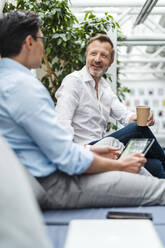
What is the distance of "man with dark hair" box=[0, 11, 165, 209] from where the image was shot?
1.21 meters

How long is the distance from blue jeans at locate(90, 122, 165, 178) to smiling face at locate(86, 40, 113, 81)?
1.90ft

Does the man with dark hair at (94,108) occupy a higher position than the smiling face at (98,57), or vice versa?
the smiling face at (98,57)

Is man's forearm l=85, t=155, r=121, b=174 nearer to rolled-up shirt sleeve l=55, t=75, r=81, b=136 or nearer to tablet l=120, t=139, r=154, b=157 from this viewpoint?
tablet l=120, t=139, r=154, b=157

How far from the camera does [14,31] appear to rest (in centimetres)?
137

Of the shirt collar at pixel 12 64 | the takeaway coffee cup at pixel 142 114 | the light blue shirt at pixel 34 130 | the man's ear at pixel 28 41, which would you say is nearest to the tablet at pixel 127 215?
the light blue shirt at pixel 34 130

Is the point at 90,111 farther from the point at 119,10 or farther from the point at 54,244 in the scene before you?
the point at 119,10

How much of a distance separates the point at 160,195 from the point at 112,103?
1422 millimetres

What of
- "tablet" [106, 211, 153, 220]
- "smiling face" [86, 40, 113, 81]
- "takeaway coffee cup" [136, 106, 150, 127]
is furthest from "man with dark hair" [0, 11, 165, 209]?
"smiling face" [86, 40, 113, 81]

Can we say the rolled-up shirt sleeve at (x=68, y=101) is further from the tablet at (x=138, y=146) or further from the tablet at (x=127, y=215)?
the tablet at (x=127, y=215)

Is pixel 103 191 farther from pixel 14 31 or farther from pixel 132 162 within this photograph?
pixel 14 31

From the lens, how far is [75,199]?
1.34 metres

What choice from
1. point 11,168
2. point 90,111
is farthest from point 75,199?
point 90,111

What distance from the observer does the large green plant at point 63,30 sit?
3.08 m

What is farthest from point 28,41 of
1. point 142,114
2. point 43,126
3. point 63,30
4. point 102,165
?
point 63,30
